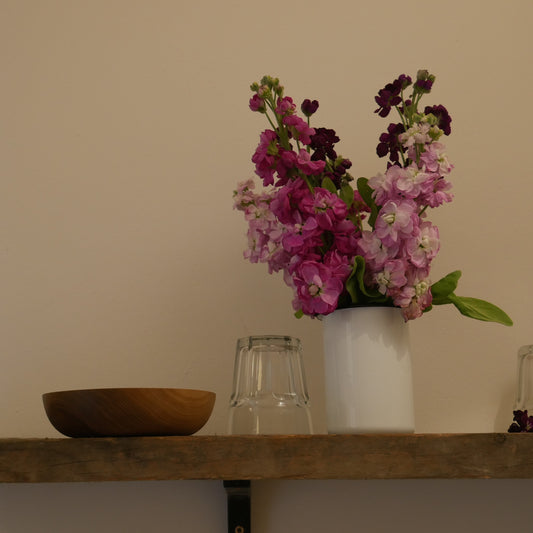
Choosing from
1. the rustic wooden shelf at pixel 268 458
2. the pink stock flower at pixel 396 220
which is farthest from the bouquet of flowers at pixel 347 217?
the rustic wooden shelf at pixel 268 458

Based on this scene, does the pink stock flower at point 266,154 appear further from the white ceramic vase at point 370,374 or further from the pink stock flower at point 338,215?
the white ceramic vase at point 370,374

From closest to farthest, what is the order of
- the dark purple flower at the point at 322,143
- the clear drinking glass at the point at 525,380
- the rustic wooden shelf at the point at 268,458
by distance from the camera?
1. the rustic wooden shelf at the point at 268,458
2. the dark purple flower at the point at 322,143
3. the clear drinking glass at the point at 525,380

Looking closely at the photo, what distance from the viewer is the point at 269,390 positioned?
887mm

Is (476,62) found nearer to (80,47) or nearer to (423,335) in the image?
(423,335)

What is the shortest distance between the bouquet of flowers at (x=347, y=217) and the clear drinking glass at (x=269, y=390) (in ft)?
0.29

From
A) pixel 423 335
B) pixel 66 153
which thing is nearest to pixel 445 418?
pixel 423 335

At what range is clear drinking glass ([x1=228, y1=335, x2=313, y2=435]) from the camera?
865 millimetres

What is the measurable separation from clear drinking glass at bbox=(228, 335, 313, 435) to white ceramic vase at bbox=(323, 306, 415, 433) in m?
0.05

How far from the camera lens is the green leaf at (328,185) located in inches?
33.2

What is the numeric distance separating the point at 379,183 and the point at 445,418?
40cm

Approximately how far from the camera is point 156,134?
1.12m

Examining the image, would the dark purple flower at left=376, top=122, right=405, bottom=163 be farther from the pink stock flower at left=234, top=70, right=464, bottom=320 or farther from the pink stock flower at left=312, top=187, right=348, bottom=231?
the pink stock flower at left=312, top=187, right=348, bottom=231

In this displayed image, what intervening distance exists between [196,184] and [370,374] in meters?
0.44

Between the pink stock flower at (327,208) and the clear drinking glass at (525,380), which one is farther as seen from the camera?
the clear drinking glass at (525,380)
